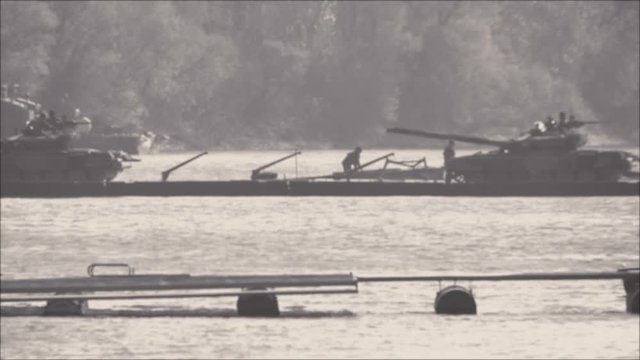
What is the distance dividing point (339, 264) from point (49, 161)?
22.5m

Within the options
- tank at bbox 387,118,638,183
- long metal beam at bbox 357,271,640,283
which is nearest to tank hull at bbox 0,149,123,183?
tank at bbox 387,118,638,183

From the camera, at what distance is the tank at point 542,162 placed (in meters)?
112

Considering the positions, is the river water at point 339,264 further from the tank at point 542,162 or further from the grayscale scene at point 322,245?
the tank at point 542,162

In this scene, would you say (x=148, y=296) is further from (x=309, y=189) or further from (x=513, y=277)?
(x=309, y=189)

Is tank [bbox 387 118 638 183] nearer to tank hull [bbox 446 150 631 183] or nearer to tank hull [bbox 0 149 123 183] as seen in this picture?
tank hull [bbox 446 150 631 183]

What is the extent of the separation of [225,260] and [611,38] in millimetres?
97015

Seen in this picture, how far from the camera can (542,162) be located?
113m

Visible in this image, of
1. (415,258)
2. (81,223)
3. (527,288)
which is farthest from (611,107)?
(527,288)

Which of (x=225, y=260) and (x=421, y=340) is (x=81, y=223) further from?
(x=421, y=340)

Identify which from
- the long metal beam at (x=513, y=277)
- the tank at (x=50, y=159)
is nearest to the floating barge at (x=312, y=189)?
the tank at (x=50, y=159)

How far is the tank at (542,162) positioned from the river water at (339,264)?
2354 mm

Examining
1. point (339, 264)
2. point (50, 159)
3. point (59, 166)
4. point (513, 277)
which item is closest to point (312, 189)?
point (59, 166)

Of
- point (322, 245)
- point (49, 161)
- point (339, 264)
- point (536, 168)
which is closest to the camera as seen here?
point (339, 264)

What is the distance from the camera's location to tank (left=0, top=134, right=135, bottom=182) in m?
115
